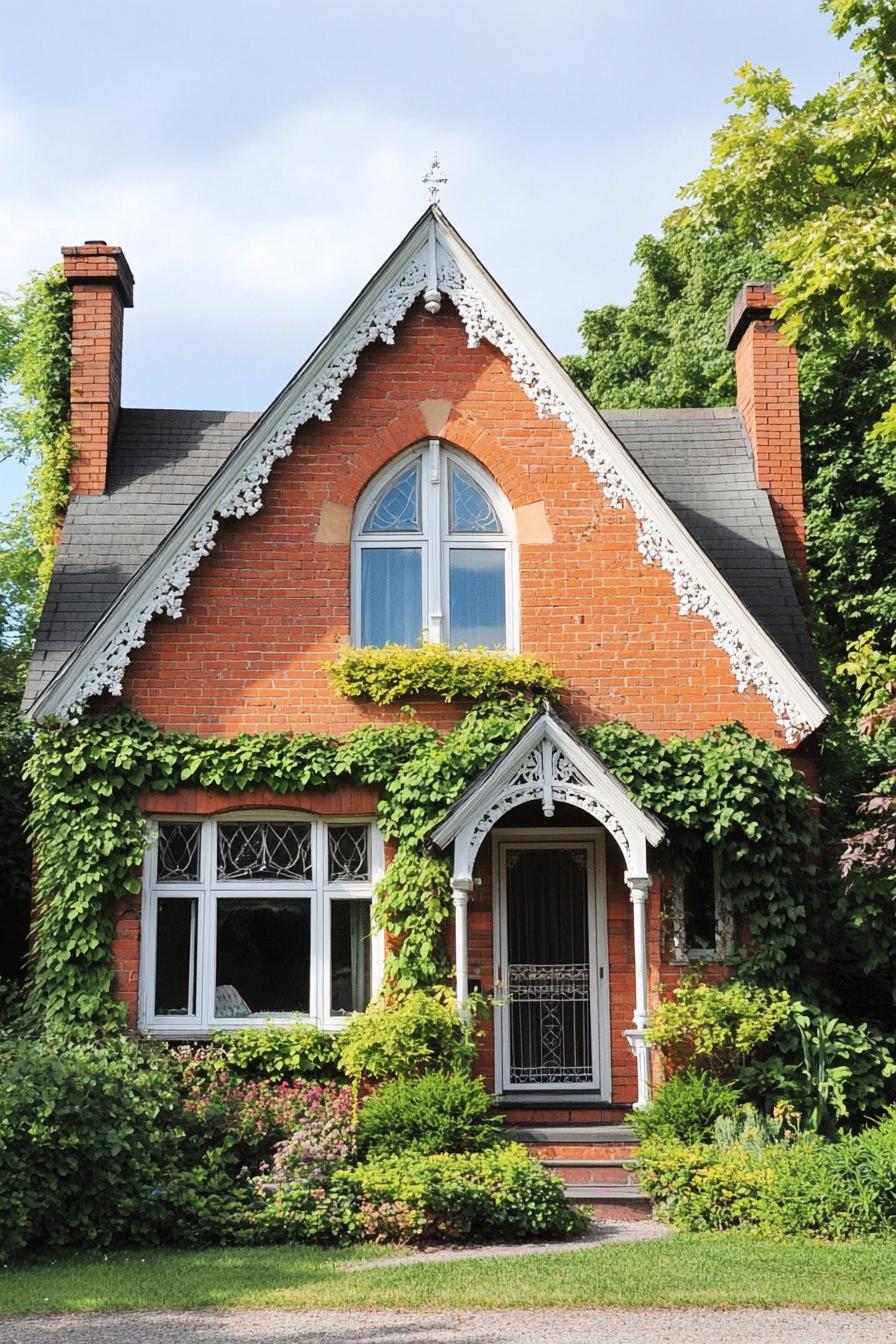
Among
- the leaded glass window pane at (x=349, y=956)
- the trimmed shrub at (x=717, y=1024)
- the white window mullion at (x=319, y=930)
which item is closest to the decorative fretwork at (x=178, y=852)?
the white window mullion at (x=319, y=930)

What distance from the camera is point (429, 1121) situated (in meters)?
12.1

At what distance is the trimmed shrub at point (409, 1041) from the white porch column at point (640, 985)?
57.3 inches

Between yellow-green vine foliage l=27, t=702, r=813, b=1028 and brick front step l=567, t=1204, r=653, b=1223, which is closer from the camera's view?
brick front step l=567, t=1204, r=653, b=1223

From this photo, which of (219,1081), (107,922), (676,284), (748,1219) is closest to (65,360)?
(107,922)

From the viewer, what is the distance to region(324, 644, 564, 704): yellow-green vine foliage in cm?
1398

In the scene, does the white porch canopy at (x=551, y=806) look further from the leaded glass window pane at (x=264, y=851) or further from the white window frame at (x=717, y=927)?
the leaded glass window pane at (x=264, y=851)

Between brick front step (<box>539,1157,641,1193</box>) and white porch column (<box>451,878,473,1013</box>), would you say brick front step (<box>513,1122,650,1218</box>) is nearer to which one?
brick front step (<box>539,1157,641,1193</box>)

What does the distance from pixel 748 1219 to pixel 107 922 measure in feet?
19.8

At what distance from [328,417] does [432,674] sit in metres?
2.70

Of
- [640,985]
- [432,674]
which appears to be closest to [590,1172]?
[640,985]

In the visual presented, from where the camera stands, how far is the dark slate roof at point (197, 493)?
15.0m

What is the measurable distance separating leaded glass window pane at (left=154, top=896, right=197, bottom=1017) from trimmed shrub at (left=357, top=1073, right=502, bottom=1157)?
2.31 m

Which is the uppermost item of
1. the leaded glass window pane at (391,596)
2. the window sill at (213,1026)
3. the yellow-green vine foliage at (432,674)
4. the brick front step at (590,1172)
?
the leaded glass window pane at (391,596)

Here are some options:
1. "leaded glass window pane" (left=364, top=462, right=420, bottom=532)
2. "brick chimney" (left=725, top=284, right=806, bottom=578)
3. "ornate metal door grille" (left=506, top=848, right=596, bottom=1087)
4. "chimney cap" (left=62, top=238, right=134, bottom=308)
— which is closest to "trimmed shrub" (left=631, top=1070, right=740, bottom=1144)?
"ornate metal door grille" (left=506, top=848, right=596, bottom=1087)
